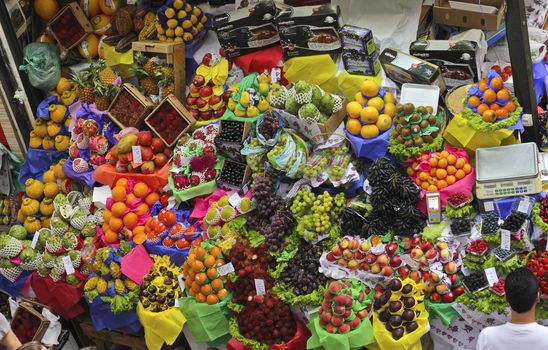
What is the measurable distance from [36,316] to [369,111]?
2.99 m

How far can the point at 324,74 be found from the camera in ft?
16.2

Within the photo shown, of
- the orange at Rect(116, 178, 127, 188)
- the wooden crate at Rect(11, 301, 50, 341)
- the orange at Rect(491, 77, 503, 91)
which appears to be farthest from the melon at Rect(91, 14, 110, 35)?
the orange at Rect(491, 77, 503, 91)

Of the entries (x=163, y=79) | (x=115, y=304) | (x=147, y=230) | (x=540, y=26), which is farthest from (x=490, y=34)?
(x=115, y=304)

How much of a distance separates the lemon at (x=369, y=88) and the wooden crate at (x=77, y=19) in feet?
8.83

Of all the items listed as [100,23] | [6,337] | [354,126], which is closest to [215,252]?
[354,126]

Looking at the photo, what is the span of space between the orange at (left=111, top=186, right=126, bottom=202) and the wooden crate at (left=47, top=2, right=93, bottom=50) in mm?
1613

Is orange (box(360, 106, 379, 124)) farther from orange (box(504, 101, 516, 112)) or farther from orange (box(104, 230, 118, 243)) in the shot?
orange (box(104, 230, 118, 243))

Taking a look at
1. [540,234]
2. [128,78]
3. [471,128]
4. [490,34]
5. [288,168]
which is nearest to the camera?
[540,234]

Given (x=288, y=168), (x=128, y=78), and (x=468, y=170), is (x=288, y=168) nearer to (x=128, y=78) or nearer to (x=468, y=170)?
(x=468, y=170)

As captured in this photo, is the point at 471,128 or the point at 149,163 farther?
the point at 149,163

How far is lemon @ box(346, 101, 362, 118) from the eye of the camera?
449cm

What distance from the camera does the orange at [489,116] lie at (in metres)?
4.07

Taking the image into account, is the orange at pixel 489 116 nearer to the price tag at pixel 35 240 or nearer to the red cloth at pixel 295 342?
the red cloth at pixel 295 342

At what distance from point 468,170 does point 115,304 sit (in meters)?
2.59
